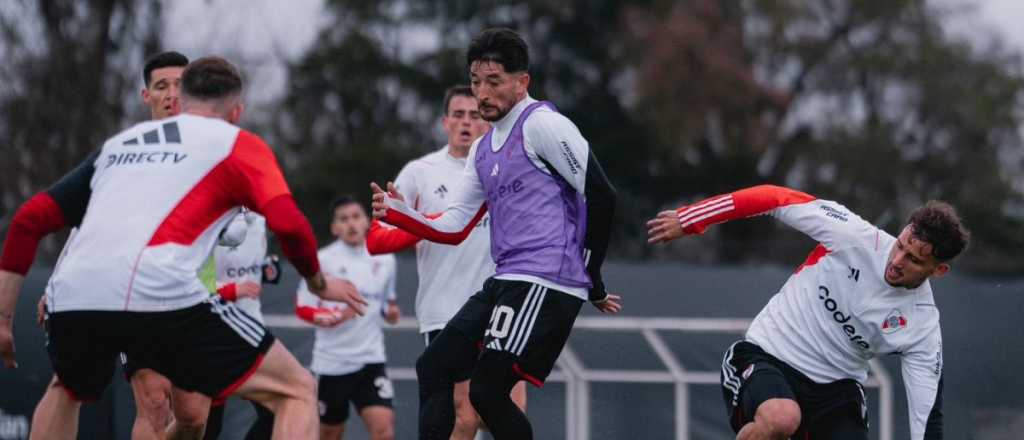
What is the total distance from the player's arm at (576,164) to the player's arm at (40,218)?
75.2 inches

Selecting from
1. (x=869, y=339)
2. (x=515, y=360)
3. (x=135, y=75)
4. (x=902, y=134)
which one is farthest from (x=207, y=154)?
(x=902, y=134)

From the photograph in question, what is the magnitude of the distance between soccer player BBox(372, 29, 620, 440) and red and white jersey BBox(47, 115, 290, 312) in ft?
3.52

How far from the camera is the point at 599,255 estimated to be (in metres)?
6.54

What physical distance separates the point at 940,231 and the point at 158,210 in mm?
3349

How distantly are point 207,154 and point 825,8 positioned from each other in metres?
30.5

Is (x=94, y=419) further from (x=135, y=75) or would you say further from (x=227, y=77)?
(x=135, y=75)

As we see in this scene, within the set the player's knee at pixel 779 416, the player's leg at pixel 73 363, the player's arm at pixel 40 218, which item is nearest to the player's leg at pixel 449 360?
the player's knee at pixel 779 416

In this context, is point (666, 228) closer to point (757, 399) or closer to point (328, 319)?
point (757, 399)

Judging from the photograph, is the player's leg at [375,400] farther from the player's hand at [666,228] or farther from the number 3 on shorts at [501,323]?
the player's hand at [666,228]

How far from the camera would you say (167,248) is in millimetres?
5555

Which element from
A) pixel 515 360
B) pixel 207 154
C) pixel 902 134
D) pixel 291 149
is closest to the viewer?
pixel 207 154

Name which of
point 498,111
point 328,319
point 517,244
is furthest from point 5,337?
point 328,319

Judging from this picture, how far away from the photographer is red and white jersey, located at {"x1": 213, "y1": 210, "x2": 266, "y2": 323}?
8805 mm

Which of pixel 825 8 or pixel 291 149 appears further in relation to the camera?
pixel 825 8
